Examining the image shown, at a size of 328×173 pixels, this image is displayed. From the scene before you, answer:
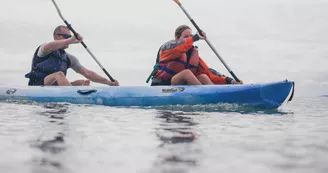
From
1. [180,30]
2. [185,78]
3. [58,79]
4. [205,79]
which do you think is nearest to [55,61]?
[58,79]

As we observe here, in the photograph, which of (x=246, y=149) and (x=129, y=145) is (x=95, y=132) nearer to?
(x=129, y=145)

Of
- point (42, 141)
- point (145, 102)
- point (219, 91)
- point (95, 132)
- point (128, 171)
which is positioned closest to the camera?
point (128, 171)

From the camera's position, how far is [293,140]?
337cm

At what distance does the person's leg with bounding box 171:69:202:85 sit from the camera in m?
7.44

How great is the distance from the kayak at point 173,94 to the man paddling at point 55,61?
0.78 feet

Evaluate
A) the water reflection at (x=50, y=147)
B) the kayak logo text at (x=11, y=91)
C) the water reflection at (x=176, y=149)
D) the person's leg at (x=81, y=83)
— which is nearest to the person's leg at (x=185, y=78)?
the person's leg at (x=81, y=83)

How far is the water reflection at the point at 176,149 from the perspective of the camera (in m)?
2.26

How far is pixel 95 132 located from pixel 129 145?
0.83 m

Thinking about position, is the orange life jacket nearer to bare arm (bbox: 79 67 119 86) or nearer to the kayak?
the kayak

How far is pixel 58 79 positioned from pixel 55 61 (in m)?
0.41

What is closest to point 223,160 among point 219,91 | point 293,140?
point 293,140

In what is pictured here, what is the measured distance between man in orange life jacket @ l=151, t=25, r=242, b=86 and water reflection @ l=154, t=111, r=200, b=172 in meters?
3.36

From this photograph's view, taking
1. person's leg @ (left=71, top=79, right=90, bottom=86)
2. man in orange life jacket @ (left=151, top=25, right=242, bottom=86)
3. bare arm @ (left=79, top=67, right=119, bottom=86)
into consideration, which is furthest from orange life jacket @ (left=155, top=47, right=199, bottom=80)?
person's leg @ (left=71, top=79, right=90, bottom=86)

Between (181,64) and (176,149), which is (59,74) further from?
(176,149)
